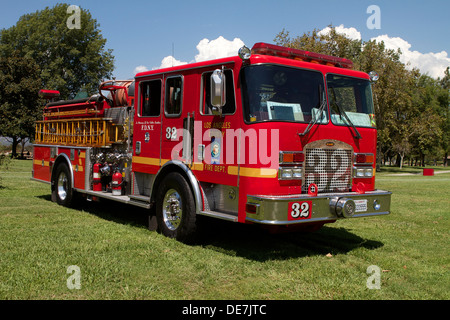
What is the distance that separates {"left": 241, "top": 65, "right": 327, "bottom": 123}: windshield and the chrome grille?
488 mm

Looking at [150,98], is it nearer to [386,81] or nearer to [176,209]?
[176,209]

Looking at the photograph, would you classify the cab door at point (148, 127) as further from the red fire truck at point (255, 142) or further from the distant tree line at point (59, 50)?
the distant tree line at point (59, 50)

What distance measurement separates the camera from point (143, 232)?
7.39 metres

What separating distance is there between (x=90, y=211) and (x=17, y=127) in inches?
1335

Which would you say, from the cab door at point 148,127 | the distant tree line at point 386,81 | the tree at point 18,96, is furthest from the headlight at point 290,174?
the tree at point 18,96

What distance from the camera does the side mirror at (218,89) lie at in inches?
232

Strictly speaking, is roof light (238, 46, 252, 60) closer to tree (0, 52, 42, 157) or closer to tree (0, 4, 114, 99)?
tree (0, 52, 42, 157)

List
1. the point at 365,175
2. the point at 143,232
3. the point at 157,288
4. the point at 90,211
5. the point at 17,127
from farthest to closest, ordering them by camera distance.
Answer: the point at 17,127 → the point at 90,211 → the point at 143,232 → the point at 365,175 → the point at 157,288

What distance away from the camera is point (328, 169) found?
6270mm

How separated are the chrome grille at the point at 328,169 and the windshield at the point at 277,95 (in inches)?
19.2

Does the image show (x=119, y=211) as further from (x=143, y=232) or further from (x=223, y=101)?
(x=223, y=101)
